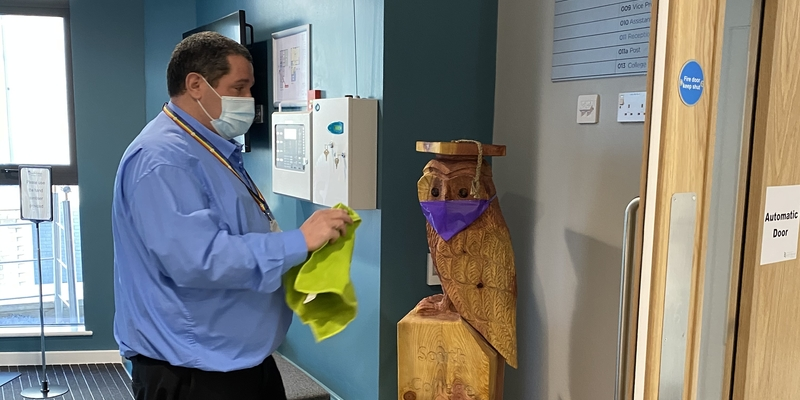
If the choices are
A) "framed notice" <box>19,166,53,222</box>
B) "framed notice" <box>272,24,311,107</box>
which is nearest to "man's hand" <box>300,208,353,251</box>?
"framed notice" <box>272,24,311,107</box>

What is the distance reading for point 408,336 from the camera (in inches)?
73.5

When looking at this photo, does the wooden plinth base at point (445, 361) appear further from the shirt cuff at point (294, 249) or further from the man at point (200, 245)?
the shirt cuff at point (294, 249)

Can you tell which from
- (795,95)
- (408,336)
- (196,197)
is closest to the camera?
(795,95)

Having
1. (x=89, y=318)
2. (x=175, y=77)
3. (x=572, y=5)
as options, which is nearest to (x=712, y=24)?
(x=572, y=5)

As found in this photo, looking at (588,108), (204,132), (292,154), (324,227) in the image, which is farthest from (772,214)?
(292,154)

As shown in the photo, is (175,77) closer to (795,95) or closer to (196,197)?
(196,197)

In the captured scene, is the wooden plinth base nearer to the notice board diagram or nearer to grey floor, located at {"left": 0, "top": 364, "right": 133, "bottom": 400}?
the notice board diagram

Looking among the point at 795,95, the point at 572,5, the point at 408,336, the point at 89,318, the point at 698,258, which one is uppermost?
the point at 572,5

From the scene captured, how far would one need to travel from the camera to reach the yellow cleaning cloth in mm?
1496

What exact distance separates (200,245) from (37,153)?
3189mm

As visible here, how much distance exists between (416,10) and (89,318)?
3.06 metres

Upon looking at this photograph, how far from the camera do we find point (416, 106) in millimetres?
2156

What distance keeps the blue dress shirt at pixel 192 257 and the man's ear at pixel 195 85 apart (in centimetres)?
5

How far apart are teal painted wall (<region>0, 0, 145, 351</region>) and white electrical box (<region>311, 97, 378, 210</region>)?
87.5 inches
